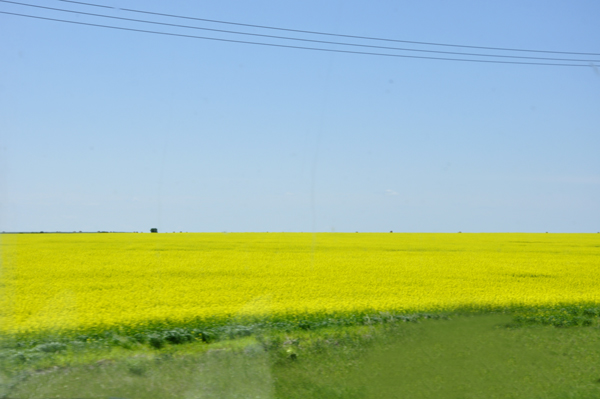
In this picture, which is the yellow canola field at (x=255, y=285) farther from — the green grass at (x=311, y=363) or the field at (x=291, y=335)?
the green grass at (x=311, y=363)

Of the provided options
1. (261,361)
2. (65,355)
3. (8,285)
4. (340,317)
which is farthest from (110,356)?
A: (8,285)

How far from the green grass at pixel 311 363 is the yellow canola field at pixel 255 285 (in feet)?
3.18

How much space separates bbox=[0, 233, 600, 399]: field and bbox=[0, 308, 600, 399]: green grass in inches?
1.2

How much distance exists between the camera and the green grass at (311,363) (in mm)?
7570

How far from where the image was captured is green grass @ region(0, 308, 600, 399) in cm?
757

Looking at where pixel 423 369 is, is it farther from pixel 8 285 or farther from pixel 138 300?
pixel 8 285

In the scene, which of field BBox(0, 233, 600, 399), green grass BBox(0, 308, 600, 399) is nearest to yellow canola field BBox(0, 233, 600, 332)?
field BBox(0, 233, 600, 399)

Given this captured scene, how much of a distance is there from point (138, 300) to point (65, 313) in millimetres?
1810

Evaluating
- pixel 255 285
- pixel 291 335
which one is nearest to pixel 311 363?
pixel 291 335

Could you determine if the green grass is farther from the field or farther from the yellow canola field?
the yellow canola field

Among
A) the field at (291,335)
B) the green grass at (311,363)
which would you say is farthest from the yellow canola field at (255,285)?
the green grass at (311,363)

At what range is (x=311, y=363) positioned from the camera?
872 centimetres

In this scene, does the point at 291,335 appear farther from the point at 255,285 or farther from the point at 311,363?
the point at 255,285

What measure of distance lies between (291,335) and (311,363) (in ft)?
3.66
